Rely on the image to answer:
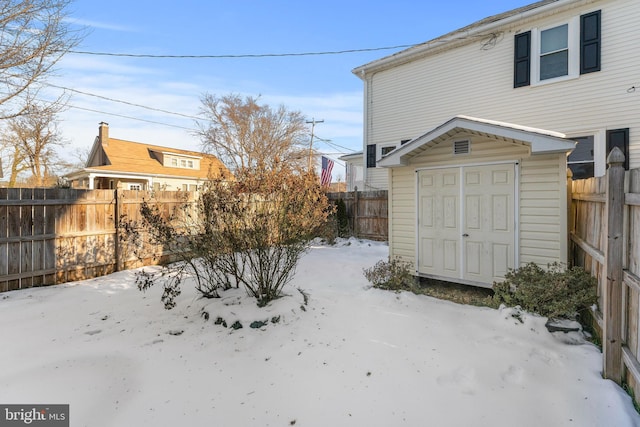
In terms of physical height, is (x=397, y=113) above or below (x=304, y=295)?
above

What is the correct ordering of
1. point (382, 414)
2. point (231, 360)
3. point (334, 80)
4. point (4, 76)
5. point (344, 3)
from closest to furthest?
point (382, 414), point (231, 360), point (4, 76), point (344, 3), point (334, 80)

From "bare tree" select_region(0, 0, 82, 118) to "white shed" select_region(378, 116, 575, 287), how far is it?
855cm

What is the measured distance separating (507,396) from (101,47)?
44.2ft

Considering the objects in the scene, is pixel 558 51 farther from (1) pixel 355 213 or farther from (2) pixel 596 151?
Result: (1) pixel 355 213

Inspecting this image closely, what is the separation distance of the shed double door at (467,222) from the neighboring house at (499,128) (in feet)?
0.06

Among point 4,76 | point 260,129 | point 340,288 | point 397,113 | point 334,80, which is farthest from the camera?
point 260,129

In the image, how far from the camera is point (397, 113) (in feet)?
36.6

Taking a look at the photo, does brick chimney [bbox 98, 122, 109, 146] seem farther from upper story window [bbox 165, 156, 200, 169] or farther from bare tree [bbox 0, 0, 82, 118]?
bare tree [bbox 0, 0, 82, 118]

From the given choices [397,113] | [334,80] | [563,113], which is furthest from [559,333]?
[334,80]

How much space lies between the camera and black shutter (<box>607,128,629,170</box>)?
291 inches

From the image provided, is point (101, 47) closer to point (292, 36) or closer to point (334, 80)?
point (292, 36)

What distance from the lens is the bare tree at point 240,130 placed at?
2312cm

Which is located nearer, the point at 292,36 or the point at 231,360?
the point at 231,360

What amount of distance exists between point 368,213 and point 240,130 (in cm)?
1535
